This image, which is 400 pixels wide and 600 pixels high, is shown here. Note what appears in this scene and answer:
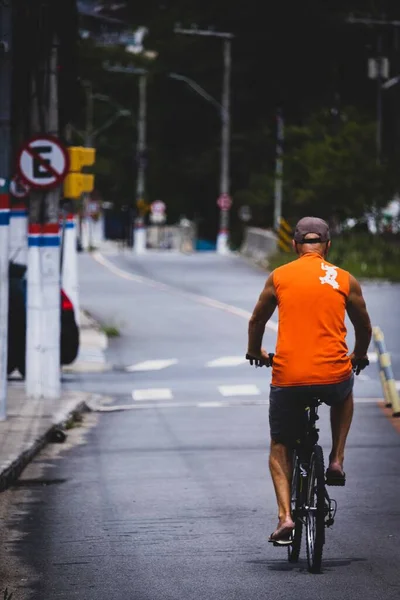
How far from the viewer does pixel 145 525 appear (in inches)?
439

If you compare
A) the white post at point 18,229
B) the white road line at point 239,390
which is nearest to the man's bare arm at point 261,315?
the white road line at point 239,390

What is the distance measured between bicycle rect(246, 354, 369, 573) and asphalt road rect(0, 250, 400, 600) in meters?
0.14

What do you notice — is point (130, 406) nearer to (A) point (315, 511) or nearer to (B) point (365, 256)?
(A) point (315, 511)

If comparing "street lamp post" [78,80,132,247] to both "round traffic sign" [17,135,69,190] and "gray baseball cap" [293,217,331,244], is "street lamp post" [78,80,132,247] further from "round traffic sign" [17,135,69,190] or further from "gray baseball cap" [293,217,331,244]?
"gray baseball cap" [293,217,331,244]

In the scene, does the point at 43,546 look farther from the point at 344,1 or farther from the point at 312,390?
the point at 344,1

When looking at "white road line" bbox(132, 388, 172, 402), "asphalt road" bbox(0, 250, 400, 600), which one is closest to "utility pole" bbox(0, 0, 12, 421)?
"asphalt road" bbox(0, 250, 400, 600)

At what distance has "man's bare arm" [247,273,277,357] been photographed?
9.41m

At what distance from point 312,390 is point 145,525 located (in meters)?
2.36

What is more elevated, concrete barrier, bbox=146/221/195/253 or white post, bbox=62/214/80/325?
white post, bbox=62/214/80/325

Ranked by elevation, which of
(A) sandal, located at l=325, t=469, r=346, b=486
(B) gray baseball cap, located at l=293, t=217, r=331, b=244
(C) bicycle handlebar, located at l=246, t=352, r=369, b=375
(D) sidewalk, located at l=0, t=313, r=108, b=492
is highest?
(B) gray baseball cap, located at l=293, t=217, r=331, b=244

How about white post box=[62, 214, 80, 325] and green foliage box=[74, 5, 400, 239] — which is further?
green foliage box=[74, 5, 400, 239]

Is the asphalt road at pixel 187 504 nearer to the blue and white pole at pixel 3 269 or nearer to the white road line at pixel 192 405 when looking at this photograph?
the white road line at pixel 192 405

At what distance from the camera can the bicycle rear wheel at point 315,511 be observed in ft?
29.5

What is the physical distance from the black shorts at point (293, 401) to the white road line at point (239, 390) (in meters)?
12.4
